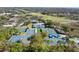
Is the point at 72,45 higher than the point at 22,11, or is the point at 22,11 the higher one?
the point at 22,11
